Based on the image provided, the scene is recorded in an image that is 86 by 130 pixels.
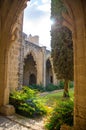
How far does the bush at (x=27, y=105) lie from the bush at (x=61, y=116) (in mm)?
1248

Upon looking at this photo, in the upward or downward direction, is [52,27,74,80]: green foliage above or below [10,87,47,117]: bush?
above

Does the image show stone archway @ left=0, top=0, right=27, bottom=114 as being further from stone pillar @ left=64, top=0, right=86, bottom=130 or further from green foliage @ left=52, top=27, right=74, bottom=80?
green foliage @ left=52, top=27, right=74, bottom=80

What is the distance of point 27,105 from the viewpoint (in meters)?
4.69

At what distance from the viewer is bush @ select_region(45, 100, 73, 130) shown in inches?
123

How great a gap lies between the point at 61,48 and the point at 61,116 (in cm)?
792

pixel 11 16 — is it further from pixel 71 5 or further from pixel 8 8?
pixel 71 5

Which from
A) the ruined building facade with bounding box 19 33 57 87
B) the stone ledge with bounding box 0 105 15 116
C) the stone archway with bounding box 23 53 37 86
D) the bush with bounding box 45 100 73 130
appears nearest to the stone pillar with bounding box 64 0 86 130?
the bush with bounding box 45 100 73 130

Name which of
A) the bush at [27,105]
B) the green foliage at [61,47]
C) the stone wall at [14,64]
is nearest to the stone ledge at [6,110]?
the bush at [27,105]

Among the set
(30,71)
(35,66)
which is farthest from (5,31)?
(30,71)

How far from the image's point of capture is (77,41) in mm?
2789

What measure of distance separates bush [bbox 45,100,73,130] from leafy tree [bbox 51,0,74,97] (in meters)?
6.81

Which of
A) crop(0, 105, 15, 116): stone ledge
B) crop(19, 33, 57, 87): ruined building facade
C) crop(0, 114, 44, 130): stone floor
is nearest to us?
crop(0, 114, 44, 130): stone floor

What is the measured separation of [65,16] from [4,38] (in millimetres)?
1620

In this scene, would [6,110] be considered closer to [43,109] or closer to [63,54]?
[43,109]
